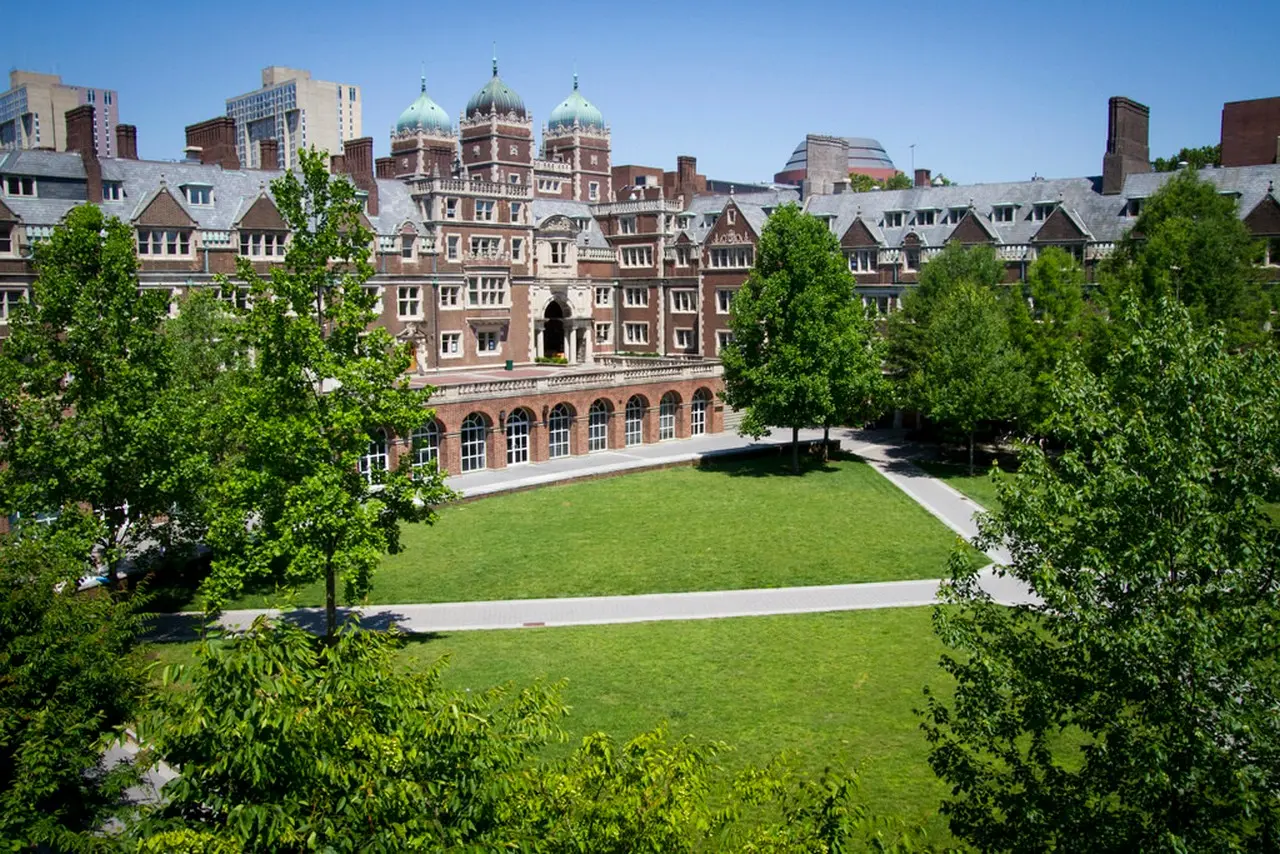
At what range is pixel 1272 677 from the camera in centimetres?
1311

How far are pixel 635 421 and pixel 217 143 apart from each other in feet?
95.7

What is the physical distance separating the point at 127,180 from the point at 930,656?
158 feet

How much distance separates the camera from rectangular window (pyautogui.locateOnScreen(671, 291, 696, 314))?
78000mm

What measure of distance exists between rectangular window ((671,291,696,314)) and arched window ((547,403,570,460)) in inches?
936

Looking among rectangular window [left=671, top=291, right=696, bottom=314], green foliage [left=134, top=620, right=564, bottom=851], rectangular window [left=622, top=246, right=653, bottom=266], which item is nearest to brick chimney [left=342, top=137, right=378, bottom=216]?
rectangular window [left=622, top=246, right=653, bottom=266]

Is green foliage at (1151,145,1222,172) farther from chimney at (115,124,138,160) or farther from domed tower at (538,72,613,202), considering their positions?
chimney at (115,124,138,160)

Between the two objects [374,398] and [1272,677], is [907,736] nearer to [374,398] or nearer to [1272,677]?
[1272,677]

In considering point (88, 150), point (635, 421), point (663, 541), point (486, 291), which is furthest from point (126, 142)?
point (663, 541)

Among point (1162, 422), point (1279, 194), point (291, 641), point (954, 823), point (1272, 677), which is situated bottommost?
point (954, 823)

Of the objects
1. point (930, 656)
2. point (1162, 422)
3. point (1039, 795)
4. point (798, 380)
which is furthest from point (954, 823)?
point (798, 380)

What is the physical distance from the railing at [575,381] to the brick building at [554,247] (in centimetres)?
12

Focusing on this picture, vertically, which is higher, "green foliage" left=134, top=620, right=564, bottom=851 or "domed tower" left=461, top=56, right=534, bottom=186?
"domed tower" left=461, top=56, right=534, bottom=186

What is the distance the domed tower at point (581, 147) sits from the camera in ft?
358

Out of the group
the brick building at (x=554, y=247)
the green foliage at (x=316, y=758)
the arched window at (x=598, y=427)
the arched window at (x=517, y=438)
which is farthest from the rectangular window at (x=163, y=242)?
the green foliage at (x=316, y=758)
